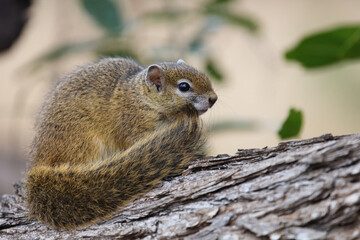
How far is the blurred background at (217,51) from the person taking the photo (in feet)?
13.9

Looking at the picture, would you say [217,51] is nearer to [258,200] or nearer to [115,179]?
[115,179]

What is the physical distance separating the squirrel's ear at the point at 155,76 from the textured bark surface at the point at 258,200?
73 centimetres

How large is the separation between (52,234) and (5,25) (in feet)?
9.31

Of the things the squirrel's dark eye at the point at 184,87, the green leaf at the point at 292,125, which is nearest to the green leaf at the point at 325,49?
the green leaf at the point at 292,125

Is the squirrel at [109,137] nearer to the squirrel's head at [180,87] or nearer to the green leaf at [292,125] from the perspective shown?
the squirrel's head at [180,87]

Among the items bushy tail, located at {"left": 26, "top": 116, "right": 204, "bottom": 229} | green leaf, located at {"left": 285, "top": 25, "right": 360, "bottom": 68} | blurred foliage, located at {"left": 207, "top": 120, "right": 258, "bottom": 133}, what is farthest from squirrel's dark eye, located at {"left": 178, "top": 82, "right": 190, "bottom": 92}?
blurred foliage, located at {"left": 207, "top": 120, "right": 258, "bottom": 133}

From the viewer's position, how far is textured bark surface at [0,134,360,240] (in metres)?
1.50

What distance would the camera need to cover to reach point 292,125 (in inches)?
87.8

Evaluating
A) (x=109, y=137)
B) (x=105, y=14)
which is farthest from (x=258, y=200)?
(x=105, y=14)

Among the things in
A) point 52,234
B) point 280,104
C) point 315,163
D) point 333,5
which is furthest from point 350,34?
point 333,5

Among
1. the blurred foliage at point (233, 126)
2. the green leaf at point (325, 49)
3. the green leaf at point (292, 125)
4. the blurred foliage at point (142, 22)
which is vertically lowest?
the green leaf at point (292, 125)

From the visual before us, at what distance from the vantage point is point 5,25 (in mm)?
4297

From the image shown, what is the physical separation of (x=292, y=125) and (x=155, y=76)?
2.62ft

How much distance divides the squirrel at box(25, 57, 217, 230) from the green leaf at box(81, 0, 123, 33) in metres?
1.29
